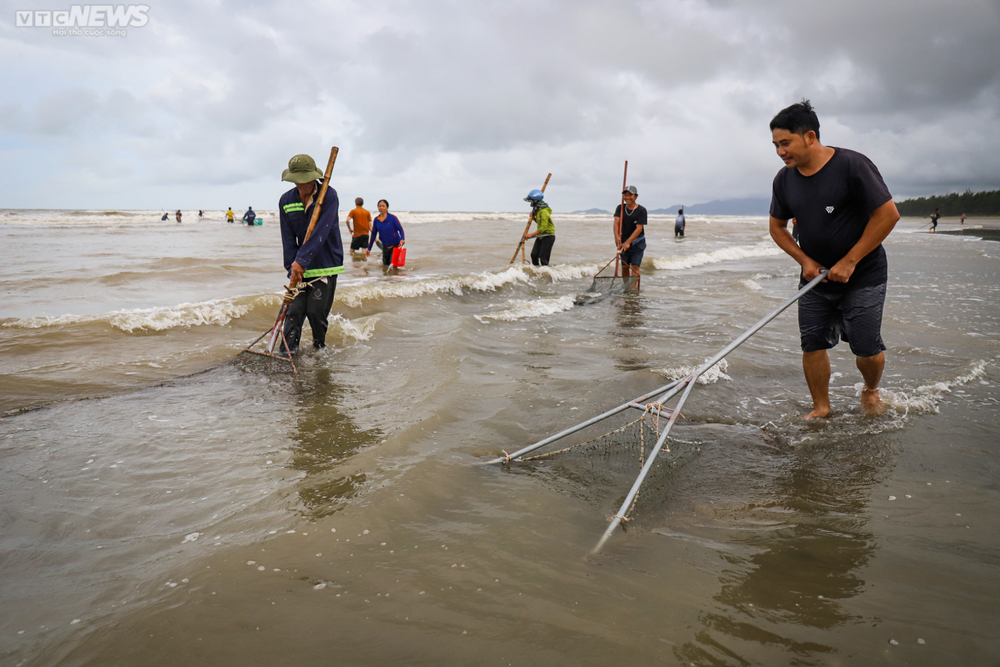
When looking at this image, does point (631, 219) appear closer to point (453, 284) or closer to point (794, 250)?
point (453, 284)

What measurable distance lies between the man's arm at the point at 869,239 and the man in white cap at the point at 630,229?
20.7 ft

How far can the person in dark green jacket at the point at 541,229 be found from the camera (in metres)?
11.8

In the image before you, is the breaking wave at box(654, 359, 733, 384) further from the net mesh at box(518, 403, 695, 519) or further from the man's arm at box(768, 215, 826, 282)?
the net mesh at box(518, 403, 695, 519)

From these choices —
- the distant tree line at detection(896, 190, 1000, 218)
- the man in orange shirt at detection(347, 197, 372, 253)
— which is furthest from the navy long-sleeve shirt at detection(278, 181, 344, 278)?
the distant tree line at detection(896, 190, 1000, 218)

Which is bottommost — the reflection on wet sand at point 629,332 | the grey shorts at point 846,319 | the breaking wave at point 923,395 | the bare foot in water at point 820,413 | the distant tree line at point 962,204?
the bare foot in water at point 820,413

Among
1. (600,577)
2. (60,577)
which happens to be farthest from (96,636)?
(600,577)

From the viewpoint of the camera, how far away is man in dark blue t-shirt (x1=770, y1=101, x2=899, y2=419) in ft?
10.3

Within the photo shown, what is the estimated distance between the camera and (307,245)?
482 cm

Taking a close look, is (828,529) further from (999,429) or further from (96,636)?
(96,636)

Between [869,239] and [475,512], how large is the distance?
8.68ft

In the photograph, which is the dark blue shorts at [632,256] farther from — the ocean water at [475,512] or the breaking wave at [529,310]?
the ocean water at [475,512]

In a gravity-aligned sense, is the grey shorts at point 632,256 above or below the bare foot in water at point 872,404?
above

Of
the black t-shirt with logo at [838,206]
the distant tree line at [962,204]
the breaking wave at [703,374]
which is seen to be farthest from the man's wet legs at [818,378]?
the distant tree line at [962,204]

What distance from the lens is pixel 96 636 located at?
1759 millimetres
